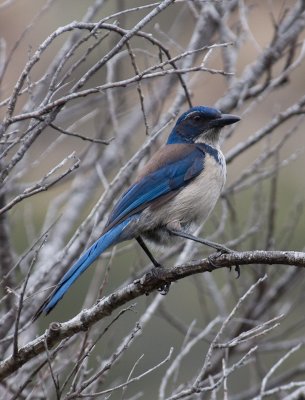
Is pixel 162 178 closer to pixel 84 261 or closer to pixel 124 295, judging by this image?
pixel 84 261

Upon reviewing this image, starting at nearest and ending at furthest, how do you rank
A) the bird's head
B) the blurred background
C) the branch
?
the branch
the blurred background
the bird's head

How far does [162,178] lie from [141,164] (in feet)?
3.89

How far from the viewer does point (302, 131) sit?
466 inches

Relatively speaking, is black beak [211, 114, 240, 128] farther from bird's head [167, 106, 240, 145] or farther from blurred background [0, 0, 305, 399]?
A: blurred background [0, 0, 305, 399]

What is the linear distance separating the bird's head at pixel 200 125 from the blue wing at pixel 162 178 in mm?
133

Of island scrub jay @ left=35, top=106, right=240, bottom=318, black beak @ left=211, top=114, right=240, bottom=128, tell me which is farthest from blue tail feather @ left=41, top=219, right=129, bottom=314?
black beak @ left=211, top=114, right=240, bottom=128

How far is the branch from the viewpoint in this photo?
3.95 meters

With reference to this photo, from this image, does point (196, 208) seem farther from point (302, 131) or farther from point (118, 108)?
point (302, 131)

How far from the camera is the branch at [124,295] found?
3.95m

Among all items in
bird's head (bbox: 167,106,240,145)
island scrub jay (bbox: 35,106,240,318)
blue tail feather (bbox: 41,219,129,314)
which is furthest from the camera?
bird's head (bbox: 167,106,240,145)

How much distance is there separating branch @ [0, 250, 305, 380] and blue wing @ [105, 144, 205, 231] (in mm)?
882

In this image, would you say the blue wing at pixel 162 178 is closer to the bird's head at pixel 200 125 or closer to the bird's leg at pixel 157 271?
the bird's head at pixel 200 125

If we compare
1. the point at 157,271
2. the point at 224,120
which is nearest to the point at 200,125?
the point at 224,120

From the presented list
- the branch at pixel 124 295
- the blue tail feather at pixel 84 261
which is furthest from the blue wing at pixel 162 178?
the branch at pixel 124 295
